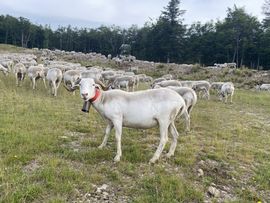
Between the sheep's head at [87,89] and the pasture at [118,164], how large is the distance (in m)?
1.38

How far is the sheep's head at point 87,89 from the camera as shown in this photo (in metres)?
8.17

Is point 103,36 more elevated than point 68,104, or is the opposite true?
point 103,36

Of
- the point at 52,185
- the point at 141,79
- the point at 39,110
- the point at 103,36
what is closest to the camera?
the point at 52,185

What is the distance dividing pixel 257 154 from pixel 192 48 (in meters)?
64.3

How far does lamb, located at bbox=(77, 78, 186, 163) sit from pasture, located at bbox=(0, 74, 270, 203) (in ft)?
2.35

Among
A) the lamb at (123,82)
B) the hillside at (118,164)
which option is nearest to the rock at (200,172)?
the hillside at (118,164)

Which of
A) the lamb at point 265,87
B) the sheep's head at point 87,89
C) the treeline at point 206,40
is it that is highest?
the treeline at point 206,40

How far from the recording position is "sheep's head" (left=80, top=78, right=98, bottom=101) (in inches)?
322

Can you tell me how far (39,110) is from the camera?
13062 millimetres

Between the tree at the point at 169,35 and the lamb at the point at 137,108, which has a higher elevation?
the tree at the point at 169,35

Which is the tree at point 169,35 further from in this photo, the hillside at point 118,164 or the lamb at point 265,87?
the hillside at point 118,164

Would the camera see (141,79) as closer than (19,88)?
No

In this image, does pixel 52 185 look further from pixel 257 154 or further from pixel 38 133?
pixel 257 154

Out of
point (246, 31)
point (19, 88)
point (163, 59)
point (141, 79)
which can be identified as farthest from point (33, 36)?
point (19, 88)
